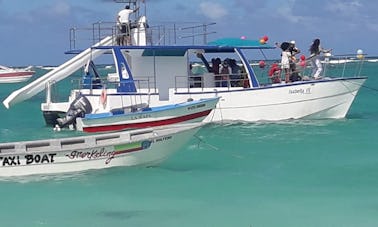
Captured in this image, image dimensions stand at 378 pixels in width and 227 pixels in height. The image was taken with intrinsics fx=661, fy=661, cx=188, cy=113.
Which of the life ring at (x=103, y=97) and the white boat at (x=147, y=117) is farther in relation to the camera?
the life ring at (x=103, y=97)

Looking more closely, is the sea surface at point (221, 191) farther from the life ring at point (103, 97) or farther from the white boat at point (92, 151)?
the life ring at point (103, 97)

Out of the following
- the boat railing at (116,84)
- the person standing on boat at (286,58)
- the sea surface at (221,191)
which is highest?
the person standing on boat at (286,58)

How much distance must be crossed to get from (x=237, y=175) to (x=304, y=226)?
422cm

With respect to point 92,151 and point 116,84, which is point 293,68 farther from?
point 92,151

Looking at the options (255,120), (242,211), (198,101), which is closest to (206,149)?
(198,101)

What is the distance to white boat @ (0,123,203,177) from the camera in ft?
44.7

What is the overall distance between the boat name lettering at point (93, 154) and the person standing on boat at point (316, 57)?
1162cm

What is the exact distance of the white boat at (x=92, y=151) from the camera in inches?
536

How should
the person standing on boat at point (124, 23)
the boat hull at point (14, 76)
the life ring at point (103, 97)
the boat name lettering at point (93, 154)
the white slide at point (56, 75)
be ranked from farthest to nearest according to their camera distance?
the boat hull at point (14, 76), the white slide at point (56, 75), the person standing on boat at point (124, 23), the life ring at point (103, 97), the boat name lettering at point (93, 154)

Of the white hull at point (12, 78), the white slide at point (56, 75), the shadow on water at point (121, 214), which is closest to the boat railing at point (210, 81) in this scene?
the white slide at point (56, 75)

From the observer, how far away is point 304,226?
10758 millimetres

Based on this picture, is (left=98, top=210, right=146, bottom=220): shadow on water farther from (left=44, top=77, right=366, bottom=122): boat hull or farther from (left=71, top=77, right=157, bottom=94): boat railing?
(left=71, top=77, right=157, bottom=94): boat railing

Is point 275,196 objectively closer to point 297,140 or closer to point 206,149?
point 206,149

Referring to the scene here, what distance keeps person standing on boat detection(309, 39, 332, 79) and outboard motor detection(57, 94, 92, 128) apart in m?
8.14
